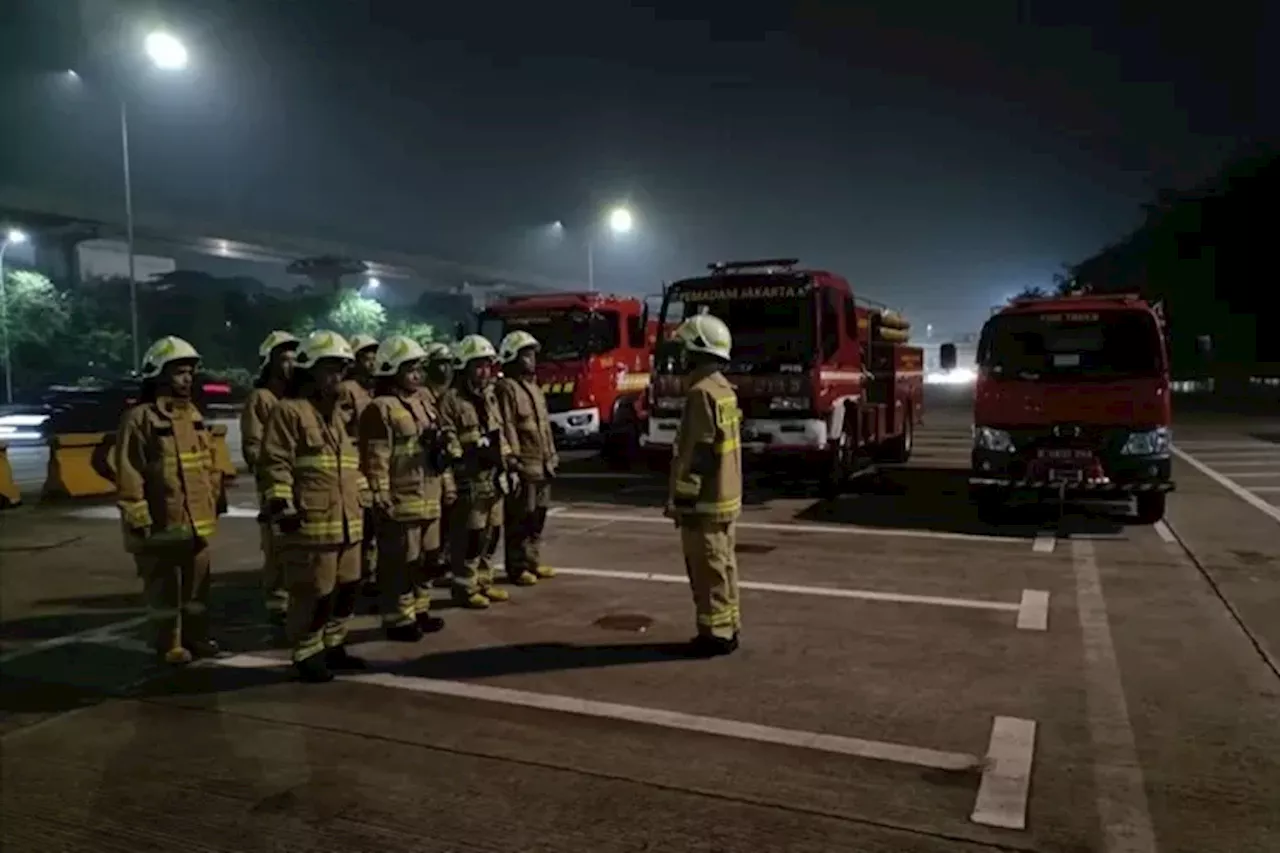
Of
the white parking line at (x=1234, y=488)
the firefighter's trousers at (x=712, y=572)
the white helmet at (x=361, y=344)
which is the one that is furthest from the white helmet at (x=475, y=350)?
the white parking line at (x=1234, y=488)

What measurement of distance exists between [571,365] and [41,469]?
910 cm

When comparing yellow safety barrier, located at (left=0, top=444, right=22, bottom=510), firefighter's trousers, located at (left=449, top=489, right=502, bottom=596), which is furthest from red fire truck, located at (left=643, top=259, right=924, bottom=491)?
yellow safety barrier, located at (left=0, top=444, right=22, bottom=510)

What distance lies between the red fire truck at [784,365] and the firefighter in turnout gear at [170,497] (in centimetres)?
698

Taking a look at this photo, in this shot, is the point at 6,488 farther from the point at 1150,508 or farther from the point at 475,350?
the point at 1150,508

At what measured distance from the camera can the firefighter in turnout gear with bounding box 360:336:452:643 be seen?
20.6 ft

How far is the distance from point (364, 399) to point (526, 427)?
1237 millimetres

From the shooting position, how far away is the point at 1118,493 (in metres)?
9.70

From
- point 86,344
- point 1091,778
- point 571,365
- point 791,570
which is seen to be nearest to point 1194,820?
point 1091,778

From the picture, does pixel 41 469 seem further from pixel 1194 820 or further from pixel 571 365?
pixel 1194 820

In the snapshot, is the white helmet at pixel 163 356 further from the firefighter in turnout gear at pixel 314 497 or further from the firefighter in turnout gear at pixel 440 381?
the firefighter in turnout gear at pixel 440 381

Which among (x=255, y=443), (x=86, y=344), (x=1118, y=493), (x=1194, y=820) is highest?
(x=86, y=344)

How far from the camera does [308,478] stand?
5422 mm

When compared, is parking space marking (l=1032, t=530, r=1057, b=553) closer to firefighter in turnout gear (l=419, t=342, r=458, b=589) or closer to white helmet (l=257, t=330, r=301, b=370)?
firefighter in turnout gear (l=419, t=342, r=458, b=589)

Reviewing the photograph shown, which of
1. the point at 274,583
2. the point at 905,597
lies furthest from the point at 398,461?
the point at 905,597
